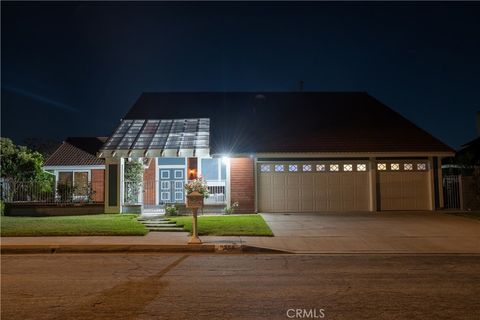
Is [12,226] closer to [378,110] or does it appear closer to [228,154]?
[228,154]

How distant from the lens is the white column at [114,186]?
787 inches

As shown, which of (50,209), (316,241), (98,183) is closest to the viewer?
(316,241)

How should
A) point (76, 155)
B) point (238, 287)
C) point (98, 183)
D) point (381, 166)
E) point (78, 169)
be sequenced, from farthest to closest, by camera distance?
point (76, 155), point (78, 169), point (98, 183), point (381, 166), point (238, 287)

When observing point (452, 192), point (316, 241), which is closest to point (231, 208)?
point (316, 241)

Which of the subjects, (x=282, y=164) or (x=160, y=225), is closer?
(x=160, y=225)

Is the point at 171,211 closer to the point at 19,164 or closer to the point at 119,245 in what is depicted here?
the point at 119,245

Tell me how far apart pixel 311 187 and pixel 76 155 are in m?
14.3

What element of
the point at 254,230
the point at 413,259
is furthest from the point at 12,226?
the point at 413,259

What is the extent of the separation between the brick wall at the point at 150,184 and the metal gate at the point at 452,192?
14.1m

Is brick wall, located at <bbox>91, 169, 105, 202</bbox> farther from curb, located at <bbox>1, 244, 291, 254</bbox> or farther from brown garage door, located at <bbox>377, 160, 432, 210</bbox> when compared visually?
brown garage door, located at <bbox>377, 160, 432, 210</bbox>

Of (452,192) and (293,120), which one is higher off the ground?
(293,120)

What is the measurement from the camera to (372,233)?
46.3 ft

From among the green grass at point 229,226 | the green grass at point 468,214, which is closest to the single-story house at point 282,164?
the green grass at point 468,214

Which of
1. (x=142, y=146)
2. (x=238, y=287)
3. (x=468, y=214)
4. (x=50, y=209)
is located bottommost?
(x=238, y=287)
